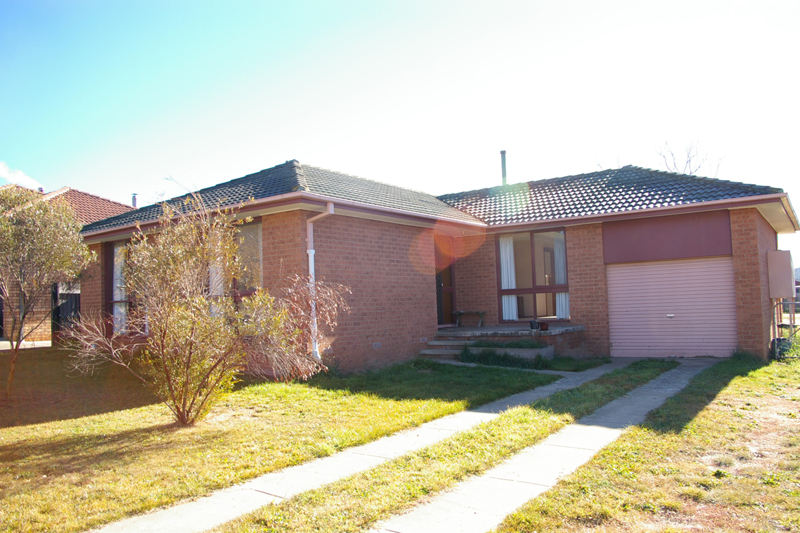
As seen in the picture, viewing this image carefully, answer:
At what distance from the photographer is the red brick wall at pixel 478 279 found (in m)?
14.7

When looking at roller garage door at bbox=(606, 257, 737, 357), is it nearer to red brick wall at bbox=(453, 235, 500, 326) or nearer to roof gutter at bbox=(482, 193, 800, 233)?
roof gutter at bbox=(482, 193, 800, 233)

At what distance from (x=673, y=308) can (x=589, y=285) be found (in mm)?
1832

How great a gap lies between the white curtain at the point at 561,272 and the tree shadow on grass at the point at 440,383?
3.93 metres

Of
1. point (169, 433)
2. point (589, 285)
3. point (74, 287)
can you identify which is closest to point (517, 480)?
point (169, 433)

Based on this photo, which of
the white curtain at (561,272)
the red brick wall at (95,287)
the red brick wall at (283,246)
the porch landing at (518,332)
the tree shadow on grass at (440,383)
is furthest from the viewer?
the red brick wall at (95,287)

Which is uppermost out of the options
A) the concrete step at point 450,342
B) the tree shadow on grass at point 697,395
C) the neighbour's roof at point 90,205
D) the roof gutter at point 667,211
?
the neighbour's roof at point 90,205

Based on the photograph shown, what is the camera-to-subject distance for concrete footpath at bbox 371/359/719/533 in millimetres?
3844

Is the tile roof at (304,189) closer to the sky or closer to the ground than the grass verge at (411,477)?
closer to the sky

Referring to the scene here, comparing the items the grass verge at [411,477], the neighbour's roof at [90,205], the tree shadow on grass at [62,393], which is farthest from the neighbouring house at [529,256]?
the neighbour's roof at [90,205]

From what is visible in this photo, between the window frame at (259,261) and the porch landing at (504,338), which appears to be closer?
the window frame at (259,261)

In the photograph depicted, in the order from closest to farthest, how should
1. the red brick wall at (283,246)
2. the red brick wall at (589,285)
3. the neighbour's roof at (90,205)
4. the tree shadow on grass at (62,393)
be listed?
the tree shadow on grass at (62,393)
the red brick wall at (283,246)
the red brick wall at (589,285)
the neighbour's roof at (90,205)

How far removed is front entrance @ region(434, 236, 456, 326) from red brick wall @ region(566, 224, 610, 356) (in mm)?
3073

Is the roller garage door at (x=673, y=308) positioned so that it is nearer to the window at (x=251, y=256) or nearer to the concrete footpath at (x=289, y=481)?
the concrete footpath at (x=289, y=481)

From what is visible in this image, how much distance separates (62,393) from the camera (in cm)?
952
